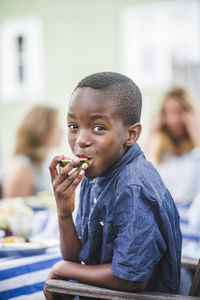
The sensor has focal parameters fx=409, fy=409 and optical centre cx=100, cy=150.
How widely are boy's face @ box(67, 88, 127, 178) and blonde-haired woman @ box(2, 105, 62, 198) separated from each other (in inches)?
96.4

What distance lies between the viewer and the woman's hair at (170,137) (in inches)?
162

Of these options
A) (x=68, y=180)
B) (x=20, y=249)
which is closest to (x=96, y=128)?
(x=68, y=180)

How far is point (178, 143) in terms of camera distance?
414 centimetres

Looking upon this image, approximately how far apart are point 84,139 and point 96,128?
6 cm

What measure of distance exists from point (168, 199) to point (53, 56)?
28.7 ft

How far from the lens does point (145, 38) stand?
9.03 metres

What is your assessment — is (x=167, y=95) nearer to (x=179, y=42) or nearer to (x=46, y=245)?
(x=46, y=245)

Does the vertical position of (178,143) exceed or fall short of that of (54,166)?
it falls short

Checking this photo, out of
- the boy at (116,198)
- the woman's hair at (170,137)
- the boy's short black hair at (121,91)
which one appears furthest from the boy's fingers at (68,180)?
the woman's hair at (170,137)

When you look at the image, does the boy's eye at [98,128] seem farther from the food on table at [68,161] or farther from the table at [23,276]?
the table at [23,276]

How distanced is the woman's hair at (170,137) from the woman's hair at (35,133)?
3.61ft

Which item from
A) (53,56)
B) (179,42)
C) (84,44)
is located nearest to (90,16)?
(84,44)

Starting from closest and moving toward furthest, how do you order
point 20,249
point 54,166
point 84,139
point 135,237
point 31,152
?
point 135,237 < point 84,139 < point 54,166 < point 20,249 < point 31,152

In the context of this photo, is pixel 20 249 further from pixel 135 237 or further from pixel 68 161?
pixel 135 237
